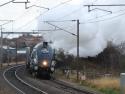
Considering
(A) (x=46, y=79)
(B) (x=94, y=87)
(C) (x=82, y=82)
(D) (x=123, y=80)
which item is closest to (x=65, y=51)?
(A) (x=46, y=79)

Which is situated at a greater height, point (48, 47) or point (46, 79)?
point (48, 47)

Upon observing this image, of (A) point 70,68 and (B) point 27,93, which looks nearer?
(B) point 27,93

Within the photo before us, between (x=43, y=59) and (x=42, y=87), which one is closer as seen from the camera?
(x=42, y=87)

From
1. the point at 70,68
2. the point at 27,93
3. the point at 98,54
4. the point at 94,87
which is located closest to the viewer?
the point at 27,93

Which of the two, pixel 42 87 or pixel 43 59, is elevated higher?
pixel 43 59

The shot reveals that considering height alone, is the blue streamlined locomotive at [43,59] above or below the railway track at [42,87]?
above

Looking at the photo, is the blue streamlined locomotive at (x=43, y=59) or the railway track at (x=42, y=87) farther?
Result: the blue streamlined locomotive at (x=43, y=59)

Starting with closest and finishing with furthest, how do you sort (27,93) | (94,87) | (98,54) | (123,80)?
(123,80), (27,93), (94,87), (98,54)

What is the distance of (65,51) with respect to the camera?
59.4 m

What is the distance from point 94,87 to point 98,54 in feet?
50.5

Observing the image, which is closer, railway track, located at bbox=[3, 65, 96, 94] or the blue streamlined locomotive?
railway track, located at bbox=[3, 65, 96, 94]

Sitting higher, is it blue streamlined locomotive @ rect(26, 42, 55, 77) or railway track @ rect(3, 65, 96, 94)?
blue streamlined locomotive @ rect(26, 42, 55, 77)

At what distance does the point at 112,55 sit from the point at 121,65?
2933 millimetres

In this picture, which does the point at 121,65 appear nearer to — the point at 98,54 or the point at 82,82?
the point at 98,54
